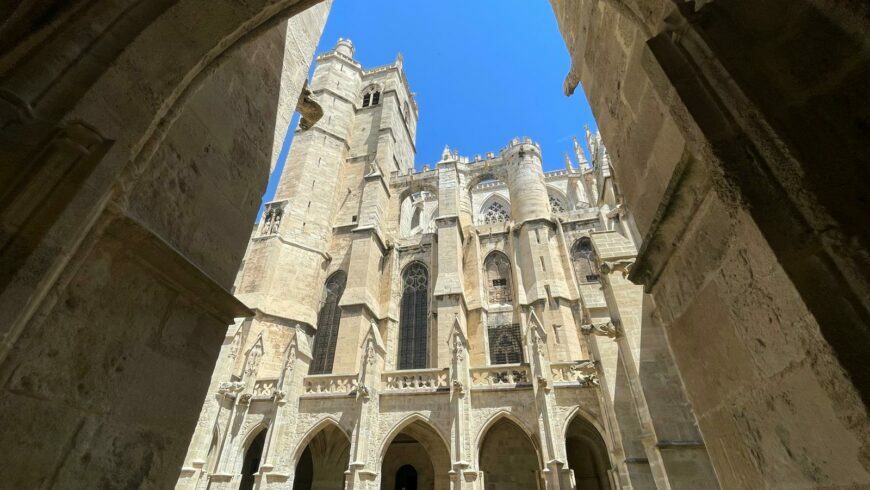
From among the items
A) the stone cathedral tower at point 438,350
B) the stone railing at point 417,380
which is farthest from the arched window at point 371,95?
the stone railing at point 417,380

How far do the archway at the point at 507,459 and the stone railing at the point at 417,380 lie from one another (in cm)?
222

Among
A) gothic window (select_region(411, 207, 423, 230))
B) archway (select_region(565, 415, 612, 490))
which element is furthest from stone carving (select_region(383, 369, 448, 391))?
gothic window (select_region(411, 207, 423, 230))

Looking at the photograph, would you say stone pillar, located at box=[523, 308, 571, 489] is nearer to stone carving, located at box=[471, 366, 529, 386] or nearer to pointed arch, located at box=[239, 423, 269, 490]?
stone carving, located at box=[471, 366, 529, 386]

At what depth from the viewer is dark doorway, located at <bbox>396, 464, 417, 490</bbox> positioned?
1327 centimetres

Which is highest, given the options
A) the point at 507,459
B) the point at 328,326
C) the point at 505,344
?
the point at 328,326

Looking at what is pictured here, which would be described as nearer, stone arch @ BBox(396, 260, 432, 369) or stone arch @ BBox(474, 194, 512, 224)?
stone arch @ BBox(396, 260, 432, 369)

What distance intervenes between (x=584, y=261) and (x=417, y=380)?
355 inches

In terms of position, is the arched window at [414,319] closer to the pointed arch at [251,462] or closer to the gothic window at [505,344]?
the gothic window at [505,344]

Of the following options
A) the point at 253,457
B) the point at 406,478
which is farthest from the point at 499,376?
the point at 253,457

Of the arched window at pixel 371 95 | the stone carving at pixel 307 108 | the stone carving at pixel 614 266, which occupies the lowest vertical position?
the stone carving at pixel 614 266

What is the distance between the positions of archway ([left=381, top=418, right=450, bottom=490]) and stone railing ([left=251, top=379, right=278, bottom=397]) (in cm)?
432

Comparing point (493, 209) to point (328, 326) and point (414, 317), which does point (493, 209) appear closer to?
point (414, 317)

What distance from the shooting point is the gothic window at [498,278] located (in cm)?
1622

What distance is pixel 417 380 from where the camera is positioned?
1201 cm
